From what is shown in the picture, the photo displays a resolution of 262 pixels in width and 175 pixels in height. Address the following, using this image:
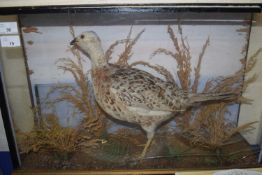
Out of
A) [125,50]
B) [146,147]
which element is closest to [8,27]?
[125,50]

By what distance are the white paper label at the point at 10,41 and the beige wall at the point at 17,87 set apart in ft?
0.16

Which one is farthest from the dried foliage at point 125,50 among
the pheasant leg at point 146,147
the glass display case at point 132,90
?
the pheasant leg at point 146,147

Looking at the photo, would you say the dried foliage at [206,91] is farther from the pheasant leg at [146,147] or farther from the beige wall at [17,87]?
the beige wall at [17,87]

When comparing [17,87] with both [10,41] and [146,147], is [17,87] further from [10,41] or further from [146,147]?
[146,147]

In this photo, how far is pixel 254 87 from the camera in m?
1.02

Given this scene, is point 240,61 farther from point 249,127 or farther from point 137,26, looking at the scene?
point 137,26

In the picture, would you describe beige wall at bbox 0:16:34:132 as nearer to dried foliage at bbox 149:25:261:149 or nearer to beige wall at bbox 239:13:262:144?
dried foliage at bbox 149:25:261:149

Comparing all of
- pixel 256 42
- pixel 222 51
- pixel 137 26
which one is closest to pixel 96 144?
pixel 137 26

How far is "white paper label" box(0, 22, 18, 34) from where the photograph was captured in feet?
2.89

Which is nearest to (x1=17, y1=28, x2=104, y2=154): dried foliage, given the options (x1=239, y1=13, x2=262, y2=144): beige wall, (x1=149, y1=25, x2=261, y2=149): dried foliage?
(x1=149, y1=25, x2=261, y2=149): dried foliage

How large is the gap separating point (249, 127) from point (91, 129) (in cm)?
55

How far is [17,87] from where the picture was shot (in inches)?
39.8

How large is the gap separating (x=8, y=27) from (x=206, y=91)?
25.4 inches

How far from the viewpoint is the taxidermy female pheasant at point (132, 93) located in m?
0.94
